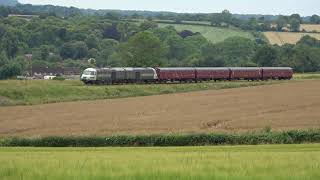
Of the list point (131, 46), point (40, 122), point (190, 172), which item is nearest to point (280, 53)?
point (131, 46)

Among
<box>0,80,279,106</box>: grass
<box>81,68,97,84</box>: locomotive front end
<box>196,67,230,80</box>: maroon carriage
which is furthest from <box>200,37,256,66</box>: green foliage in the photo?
<box>0,80,279,106</box>: grass

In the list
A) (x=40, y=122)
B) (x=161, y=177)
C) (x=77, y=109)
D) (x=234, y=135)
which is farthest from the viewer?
(x=77, y=109)

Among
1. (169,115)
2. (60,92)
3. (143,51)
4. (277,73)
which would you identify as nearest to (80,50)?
(143,51)

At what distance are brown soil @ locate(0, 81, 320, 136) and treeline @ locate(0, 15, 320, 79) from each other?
189 ft

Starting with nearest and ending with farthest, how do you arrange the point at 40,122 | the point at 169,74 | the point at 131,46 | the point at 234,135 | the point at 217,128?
the point at 234,135, the point at 217,128, the point at 40,122, the point at 169,74, the point at 131,46

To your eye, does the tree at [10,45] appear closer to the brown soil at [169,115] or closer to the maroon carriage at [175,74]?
the maroon carriage at [175,74]

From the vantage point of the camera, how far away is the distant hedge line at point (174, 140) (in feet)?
111

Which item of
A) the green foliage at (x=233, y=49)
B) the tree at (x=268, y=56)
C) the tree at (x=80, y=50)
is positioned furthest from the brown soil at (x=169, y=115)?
the tree at (x=80, y=50)

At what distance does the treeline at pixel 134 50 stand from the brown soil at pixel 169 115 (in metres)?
57.6

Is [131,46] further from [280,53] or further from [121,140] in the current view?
[121,140]

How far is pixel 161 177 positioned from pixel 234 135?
2017cm

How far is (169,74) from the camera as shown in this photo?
87.6m

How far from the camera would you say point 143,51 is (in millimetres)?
122938

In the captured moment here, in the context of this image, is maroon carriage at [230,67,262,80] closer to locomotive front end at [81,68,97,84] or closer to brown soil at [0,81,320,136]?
locomotive front end at [81,68,97,84]
